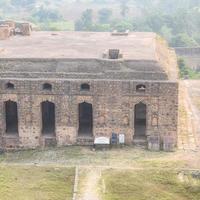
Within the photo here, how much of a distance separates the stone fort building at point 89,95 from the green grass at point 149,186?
3221 millimetres

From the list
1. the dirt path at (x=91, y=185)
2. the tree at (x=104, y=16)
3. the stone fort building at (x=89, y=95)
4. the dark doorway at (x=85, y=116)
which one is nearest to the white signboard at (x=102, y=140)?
the stone fort building at (x=89, y=95)

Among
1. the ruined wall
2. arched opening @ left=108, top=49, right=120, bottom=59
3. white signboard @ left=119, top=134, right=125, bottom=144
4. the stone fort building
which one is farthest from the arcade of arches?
the ruined wall

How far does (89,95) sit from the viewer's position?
25281mm

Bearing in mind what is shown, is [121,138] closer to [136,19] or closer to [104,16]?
[136,19]

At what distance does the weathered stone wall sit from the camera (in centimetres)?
2503

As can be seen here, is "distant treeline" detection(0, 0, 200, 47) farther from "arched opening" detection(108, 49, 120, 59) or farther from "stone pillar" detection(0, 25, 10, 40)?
"arched opening" detection(108, 49, 120, 59)

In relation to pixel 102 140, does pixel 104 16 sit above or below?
above

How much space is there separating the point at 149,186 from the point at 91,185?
2.07 meters

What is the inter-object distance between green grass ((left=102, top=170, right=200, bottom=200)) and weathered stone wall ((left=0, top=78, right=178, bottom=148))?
3.46 meters

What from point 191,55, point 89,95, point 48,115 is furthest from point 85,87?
point 191,55

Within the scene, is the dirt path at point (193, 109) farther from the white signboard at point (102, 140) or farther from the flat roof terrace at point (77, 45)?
the flat roof terrace at point (77, 45)

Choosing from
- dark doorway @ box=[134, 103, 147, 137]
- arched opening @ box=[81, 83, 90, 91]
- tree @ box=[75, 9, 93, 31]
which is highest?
tree @ box=[75, 9, 93, 31]

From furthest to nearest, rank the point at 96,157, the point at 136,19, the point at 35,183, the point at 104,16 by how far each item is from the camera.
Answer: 1. the point at 104,16
2. the point at 136,19
3. the point at 96,157
4. the point at 35,183

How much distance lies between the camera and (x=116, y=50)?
26250 millimetres
